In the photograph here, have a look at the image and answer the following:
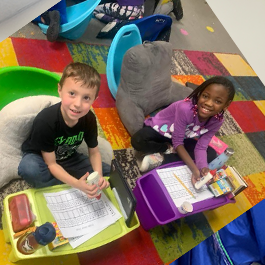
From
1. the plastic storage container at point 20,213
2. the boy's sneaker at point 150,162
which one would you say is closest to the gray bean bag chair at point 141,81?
the boy's sneaker at point 150,162

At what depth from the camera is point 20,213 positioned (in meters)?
0.88

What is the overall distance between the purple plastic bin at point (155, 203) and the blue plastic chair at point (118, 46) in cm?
66

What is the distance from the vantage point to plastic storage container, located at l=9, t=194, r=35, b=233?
2.81 feet

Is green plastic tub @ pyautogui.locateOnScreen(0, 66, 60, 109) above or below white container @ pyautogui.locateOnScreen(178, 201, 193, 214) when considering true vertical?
above

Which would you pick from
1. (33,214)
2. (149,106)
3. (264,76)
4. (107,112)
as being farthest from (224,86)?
(264,76)

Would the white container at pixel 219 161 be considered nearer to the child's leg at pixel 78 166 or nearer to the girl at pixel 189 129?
the girl at pixel 189 129

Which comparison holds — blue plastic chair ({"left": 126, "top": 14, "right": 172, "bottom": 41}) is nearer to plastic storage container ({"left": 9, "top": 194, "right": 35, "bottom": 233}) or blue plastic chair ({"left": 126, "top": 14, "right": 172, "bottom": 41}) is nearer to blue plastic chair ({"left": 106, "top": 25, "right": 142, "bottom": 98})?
blue plastic chair ({"left": 106, "top": 25, "right": 142, "bottom": 98})

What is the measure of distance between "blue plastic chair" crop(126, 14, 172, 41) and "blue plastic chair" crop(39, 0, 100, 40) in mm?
317

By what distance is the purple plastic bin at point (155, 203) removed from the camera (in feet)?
3.73

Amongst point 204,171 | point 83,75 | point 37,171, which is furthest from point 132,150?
point 83,75

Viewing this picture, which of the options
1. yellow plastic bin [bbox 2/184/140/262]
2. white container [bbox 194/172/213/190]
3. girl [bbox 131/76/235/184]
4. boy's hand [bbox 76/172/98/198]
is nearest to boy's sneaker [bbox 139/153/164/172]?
girl [bbox 131/76/235/184]

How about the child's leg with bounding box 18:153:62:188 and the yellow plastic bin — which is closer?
the yellow plastic bin

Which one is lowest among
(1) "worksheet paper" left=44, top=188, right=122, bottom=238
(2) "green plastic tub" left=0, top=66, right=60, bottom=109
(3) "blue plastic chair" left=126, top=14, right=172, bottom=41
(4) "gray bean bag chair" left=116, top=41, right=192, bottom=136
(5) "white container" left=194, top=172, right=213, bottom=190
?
(5) "white container" left=194, top=172, right=213, bottom=190

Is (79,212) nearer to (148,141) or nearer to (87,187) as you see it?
(87,187)
